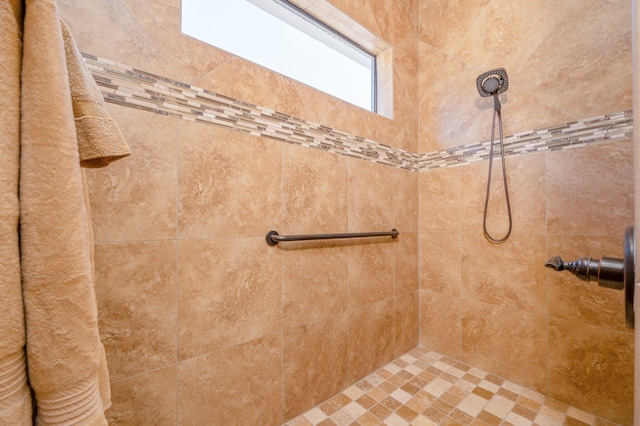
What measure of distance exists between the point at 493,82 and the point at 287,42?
3.57ft

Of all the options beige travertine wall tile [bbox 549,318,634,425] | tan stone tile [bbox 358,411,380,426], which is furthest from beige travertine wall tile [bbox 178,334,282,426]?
beige travertine wall tile [bbox 549,318,634,425]

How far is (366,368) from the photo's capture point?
141 cm

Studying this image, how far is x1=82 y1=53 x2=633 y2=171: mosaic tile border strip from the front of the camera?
78 cm

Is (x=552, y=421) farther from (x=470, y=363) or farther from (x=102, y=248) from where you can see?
(x=102, y=248)

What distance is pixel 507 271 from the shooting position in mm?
1383

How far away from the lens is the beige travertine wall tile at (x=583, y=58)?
3.56 ft

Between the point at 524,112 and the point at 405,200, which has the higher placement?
the point at 524,112

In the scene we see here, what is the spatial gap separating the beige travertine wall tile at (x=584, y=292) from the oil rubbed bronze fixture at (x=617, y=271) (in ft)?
2.48

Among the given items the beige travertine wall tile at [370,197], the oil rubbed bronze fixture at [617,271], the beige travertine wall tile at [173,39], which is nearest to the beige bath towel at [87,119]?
the beige travertine wall tile at [173,39]

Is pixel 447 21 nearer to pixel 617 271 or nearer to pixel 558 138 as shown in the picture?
pixel 558 138

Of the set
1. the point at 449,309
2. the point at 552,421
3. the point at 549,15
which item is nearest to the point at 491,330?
the point at 449,309

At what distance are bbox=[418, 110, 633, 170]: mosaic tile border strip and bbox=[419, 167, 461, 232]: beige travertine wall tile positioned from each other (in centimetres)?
9

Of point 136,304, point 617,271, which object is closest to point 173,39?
point 136,304

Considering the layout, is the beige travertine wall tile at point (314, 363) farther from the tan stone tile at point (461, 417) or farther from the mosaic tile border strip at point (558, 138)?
the mosaic tile border strip at point (558, 138)
